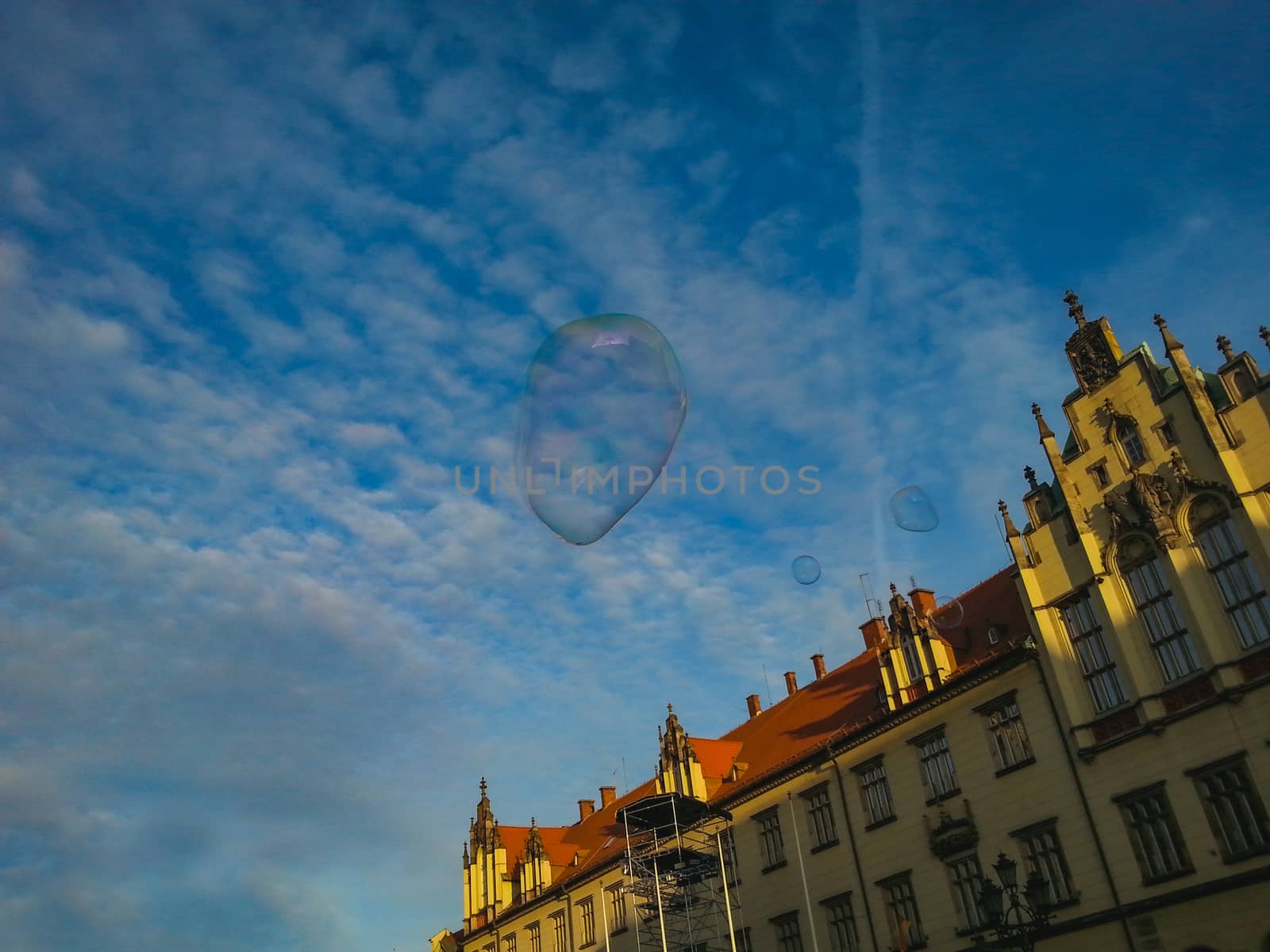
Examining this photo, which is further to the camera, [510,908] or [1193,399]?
[510,908]

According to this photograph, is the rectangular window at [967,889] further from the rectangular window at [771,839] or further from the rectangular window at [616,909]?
the rectangular window at [616,909]

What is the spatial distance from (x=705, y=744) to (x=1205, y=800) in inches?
1050

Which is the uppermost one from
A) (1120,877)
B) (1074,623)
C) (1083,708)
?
(1074,623)

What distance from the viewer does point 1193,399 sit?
86.1ft

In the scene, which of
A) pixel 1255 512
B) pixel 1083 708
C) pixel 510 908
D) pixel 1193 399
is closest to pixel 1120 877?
pixel 1083 708

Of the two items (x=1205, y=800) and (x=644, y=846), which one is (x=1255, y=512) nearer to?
(x=1205, y=800)

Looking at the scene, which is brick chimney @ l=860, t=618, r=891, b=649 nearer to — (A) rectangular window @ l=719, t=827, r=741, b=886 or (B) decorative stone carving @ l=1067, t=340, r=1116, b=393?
(A) rectangular window @ l=719, t=827, r=741, b=886

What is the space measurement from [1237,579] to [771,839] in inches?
785

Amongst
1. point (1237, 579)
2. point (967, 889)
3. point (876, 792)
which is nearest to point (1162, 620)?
point (1237, 579)

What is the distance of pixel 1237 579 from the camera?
24.9 metres

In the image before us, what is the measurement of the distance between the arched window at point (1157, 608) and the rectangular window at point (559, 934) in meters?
33.8

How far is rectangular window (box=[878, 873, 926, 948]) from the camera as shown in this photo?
30.7 meters

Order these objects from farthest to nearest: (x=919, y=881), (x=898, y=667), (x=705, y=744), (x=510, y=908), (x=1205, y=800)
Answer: (x=510, y=908) < (x=705, y=744) < (x=898, y=667) < (x=919, y=881) < (x=1205, y=800)

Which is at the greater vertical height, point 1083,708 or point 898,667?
point 898,667
